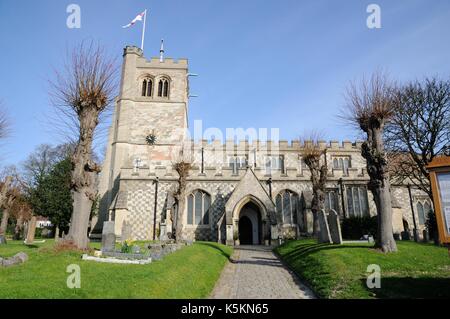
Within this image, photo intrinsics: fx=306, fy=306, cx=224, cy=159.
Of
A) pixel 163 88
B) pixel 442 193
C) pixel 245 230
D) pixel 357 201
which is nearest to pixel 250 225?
pixel 245 230

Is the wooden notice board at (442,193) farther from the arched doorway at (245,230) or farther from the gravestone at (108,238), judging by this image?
the arched doorway at (245,230)

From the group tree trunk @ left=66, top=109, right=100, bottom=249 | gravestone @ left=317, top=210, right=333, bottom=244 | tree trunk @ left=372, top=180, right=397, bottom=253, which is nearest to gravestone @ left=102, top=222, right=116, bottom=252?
tree trunk @ left=66, top=109, right=100, bottom=249

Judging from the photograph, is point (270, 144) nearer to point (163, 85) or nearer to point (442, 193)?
point (163, 85)

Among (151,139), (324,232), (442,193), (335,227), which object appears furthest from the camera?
(151,139)

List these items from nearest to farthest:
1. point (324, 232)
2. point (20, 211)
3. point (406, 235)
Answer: point (324, 232) < point (406, 235) < point (20, 211)

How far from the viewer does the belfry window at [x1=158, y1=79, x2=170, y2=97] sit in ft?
114

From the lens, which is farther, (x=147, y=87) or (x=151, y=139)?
(x=147, y=87)

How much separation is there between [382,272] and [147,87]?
30.9m

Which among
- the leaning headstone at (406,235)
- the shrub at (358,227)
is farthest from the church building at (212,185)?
the shrub at (358,227)

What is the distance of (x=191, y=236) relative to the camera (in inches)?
977

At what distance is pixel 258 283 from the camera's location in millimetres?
9641

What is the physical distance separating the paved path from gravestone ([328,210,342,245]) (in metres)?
3.35

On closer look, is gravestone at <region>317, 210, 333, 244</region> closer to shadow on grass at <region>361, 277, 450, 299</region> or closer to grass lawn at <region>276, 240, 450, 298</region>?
grass lawn at <region>276, 240, 450, 298</region>

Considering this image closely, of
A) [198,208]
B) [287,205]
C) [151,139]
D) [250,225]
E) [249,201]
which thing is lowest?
[250,225]
